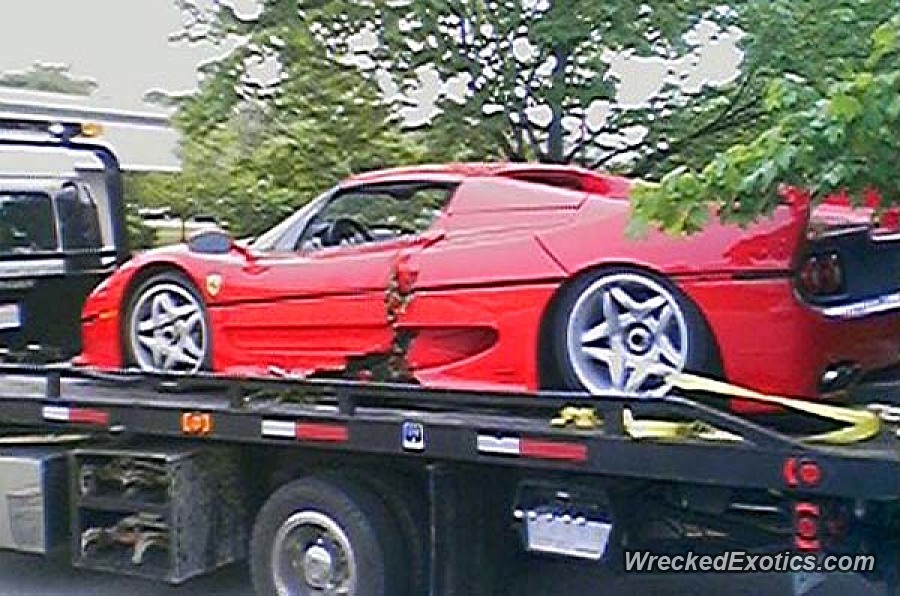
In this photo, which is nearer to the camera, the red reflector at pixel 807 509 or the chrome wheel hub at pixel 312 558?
the red reflector at pixel 807 509

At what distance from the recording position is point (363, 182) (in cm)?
575

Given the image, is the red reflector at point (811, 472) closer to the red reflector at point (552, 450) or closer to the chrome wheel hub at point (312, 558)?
the red reflector at point (552, 450)

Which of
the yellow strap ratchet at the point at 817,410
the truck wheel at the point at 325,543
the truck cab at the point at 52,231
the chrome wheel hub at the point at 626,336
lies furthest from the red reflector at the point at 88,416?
the yellow strap ratchet at the point at 817,410

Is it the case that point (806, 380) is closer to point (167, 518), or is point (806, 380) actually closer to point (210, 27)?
point (167, 518)

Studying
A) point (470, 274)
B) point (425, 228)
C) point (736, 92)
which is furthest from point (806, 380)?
point (736, 92)

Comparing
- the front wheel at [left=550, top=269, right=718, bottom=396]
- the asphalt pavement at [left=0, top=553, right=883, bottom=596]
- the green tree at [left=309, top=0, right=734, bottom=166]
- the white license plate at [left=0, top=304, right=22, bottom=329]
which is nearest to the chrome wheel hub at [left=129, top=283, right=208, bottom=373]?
the asphalt pavement at [left=0, top=553, right=883, bottom=596]

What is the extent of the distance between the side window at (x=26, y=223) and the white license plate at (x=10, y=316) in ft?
1.00

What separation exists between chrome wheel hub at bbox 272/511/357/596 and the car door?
686 mm

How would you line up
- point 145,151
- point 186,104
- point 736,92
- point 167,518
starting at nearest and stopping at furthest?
point 167,518, point 736,92, point 186,104, point 145,151

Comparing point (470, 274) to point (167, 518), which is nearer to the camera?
point (470, 274)

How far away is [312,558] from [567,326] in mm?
1397

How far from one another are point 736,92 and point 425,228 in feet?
19.3

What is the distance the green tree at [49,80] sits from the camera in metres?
22.2

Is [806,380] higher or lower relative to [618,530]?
higher
